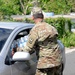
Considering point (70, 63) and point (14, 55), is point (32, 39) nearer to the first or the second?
point (14, 55)

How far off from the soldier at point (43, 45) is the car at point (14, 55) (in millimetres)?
172

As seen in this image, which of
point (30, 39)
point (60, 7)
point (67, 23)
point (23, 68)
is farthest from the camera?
point (60, 7)

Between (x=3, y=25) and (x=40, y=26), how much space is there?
105 cm

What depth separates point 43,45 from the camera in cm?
425

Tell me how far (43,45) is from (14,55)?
440mm

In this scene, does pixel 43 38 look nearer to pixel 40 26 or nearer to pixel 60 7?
pixel 40 26

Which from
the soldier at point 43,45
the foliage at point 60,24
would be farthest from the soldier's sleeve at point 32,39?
the foliage at point 60,24

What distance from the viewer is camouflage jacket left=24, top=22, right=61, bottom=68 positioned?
423 cm

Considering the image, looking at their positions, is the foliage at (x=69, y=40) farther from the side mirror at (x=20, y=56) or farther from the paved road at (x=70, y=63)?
the side mirror at (x=20, y=56)

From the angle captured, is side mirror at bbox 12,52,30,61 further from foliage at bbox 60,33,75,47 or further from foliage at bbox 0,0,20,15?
foliage at bbox 0,0,20,15

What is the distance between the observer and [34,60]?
4.89 m

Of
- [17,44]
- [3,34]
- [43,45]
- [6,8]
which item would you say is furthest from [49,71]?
[6,8]

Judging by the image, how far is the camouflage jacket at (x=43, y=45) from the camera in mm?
4230

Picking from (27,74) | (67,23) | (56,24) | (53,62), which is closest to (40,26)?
(53,62)
